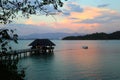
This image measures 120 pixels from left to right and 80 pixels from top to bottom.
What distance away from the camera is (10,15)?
746 cm

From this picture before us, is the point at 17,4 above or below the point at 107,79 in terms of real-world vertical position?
above

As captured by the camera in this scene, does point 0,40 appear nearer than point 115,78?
Yes

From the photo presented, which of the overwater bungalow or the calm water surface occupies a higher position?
the overwater bungalow

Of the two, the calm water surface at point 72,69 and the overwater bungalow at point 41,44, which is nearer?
the calm water surface at point 72,69

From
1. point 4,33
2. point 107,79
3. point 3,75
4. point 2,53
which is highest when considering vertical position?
point 4,33

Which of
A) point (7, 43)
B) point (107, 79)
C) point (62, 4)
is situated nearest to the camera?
point (62, 4)

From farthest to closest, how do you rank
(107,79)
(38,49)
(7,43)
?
(38,49) → (107,79) → (7,43)

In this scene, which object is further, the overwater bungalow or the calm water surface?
the overwater bungalow

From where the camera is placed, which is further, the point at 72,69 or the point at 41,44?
the point at 41,44

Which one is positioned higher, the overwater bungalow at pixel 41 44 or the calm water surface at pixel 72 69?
→ the overwater bungalow at pixel 41 44

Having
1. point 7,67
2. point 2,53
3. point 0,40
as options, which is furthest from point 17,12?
point 7,67

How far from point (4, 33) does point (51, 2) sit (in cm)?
149

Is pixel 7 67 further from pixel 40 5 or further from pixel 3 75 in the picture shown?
pixel 40 5

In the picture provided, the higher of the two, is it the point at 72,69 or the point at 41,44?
the point at 41,44
